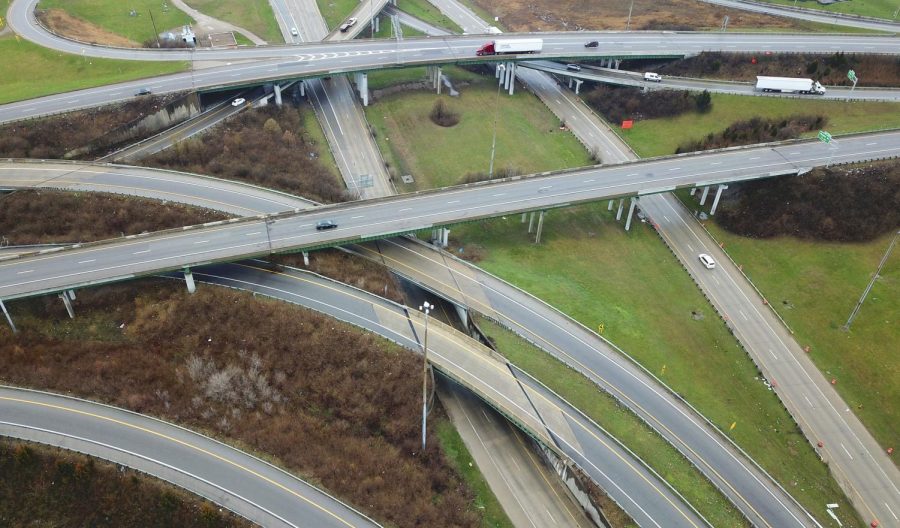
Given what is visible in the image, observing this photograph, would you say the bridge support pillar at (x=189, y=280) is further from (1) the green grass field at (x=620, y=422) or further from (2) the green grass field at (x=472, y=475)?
(1) the green grass field at (x=620, y=422)

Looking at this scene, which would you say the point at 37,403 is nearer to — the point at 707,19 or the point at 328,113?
the point at 328,113

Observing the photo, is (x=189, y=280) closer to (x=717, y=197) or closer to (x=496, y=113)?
(x=496, y=113)

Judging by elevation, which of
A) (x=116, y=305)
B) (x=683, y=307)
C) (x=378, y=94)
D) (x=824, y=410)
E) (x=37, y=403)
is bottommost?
(x=37, y=403)

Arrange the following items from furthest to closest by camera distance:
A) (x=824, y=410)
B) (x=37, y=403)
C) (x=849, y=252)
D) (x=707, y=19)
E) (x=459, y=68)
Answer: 1. (x=707, y=19)
2. (x=459, y=68)
3. (x=849, y=252)
4. (x=824, y=410)
5. (x=37, y=403)

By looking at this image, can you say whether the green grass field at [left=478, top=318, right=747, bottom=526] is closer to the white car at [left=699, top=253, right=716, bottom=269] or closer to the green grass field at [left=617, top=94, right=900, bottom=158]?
the white car at [left=699, top=253, right=716, bottom=269]

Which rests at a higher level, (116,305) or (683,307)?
(683,307)

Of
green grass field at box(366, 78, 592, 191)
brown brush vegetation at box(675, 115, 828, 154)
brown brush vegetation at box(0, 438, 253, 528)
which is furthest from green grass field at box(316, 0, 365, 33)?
brown brush vegetation at box(0, 438, 253, 528)

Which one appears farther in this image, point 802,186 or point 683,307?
point 802,186

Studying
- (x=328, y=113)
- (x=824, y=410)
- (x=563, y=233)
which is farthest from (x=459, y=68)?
(x=824, y=410)
